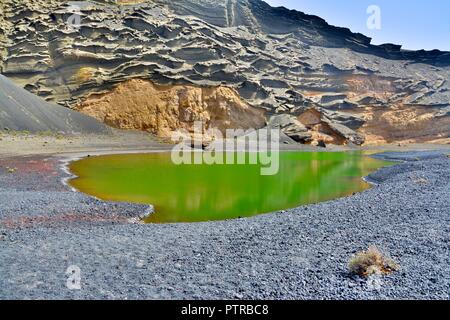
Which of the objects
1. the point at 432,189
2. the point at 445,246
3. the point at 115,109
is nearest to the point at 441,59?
the point at 115,109

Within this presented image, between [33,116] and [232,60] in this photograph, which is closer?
[33,116]

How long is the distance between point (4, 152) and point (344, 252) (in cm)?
3363

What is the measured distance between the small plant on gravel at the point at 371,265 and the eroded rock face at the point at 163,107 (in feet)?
185

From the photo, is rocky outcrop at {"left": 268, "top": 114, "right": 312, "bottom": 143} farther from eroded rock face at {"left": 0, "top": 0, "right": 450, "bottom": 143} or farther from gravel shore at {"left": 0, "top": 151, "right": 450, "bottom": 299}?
gravel shore at {"left": 0, "top": 151, "right": 450, "bottom": 299}

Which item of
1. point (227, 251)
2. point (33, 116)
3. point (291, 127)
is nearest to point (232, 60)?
point (291, 127)

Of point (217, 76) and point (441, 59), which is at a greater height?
point (441, 59)

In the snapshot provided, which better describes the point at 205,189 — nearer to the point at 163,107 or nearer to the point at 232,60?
the point at 163,107

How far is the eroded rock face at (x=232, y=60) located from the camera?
6438cm

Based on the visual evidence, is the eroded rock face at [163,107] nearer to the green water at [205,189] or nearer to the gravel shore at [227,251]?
the green water at [205,189]

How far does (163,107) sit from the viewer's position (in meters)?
63.1

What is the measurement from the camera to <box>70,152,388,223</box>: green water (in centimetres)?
1548

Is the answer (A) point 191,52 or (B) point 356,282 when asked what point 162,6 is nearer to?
(A) point 191,52

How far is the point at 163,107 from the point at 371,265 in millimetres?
59112

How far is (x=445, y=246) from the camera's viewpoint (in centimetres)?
748
